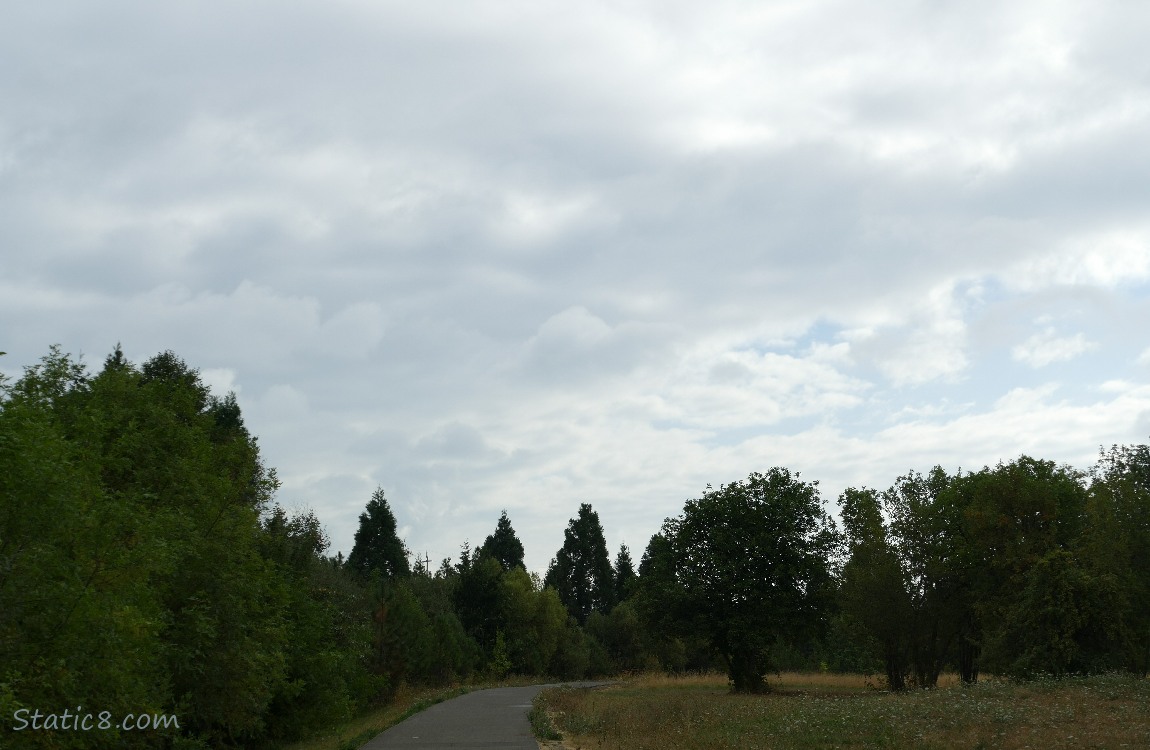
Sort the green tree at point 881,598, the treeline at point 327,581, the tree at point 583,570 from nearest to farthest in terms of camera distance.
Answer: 1. the treeline at point 327,581
2. the green tree at point 881,598
3. the tree at point 583,570

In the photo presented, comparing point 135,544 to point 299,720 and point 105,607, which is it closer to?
point 105,607

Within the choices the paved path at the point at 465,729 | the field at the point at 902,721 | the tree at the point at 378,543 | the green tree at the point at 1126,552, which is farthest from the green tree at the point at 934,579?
the tree at the point at 378,543

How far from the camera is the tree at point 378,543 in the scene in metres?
92.6

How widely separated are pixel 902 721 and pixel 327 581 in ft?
75.0

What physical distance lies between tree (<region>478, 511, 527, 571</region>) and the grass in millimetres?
64616

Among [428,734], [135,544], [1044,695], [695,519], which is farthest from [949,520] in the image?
[135,544]

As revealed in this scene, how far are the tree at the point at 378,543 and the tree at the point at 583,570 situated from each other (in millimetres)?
22005

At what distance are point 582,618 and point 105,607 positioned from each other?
101 metres

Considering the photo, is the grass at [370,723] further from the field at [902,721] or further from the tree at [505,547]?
the tree at [505,547]

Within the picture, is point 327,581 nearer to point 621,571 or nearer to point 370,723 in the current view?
point 370,723

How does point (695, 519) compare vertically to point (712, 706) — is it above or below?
above

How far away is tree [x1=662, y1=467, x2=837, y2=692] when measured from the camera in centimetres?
4628

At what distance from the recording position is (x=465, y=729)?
25609mm

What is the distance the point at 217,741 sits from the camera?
23.4 meters
